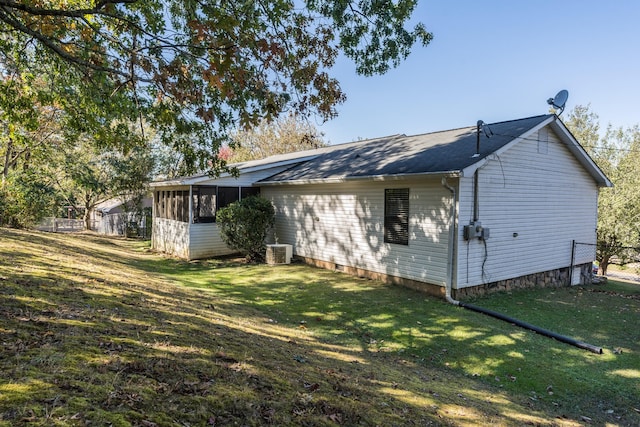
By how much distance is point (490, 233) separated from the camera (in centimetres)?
958

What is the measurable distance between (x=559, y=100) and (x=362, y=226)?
21.6 feet

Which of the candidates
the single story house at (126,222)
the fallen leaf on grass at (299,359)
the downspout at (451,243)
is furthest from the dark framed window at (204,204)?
the single story house at (126,222)

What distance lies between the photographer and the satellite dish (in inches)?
407

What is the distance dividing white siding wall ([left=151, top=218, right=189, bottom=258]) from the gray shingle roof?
3891 millimetres

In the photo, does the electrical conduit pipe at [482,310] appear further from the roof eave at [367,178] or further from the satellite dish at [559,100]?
the satellite dish at [559,100]

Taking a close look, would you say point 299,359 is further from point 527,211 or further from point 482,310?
point 527,211

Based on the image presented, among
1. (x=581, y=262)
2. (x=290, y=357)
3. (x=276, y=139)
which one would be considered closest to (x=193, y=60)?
(x=290, y=357)

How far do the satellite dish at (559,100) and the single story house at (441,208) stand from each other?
344 millimetres

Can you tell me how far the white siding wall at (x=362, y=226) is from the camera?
30.6 feet

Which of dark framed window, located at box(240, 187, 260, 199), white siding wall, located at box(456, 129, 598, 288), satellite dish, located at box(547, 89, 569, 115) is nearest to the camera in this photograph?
white siding wall, located at box(456, 129, 598, 288)

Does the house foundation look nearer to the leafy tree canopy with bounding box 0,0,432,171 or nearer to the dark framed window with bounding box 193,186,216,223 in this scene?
→ the dark framed window with bounding box 193,186,216,223

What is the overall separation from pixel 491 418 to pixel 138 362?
3.52m

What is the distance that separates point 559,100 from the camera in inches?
410

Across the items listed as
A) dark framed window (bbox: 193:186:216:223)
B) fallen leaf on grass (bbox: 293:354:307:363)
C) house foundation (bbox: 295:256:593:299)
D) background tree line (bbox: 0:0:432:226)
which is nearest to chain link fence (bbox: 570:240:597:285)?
house foundation (bbox: 295:256:593:299)
